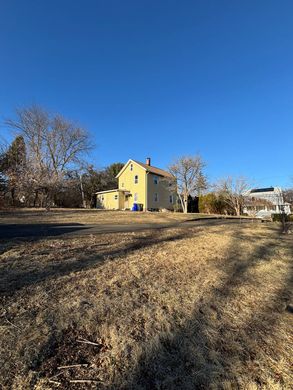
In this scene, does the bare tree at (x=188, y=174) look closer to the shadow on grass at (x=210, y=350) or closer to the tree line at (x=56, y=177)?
the tree line at (x=56, y=177)

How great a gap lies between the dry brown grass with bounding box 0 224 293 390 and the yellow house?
22.2 meters

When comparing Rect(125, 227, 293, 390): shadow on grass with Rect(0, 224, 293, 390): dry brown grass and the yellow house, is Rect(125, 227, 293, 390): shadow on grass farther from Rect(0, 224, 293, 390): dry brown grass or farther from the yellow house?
the yellow house

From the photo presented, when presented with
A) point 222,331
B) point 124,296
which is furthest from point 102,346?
point 222,331

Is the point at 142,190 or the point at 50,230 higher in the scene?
the point at 142,190

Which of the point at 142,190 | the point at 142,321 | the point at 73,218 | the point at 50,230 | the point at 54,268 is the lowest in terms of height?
the point at 142,321

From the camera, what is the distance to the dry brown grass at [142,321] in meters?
1.83

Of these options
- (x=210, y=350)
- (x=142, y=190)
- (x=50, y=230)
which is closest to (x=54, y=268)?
(x=210, y=350)

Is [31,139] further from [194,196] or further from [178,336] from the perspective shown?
[178,336]

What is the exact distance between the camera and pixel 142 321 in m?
2.52

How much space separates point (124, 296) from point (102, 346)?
3.16 feet

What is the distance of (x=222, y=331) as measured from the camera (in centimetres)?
246

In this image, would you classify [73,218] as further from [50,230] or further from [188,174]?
[188,174]

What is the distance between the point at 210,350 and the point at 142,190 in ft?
82.3

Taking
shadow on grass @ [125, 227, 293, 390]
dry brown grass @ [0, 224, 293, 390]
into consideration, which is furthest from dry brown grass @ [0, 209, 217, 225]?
shadow on grass @ [125, 227, 293, 390]
